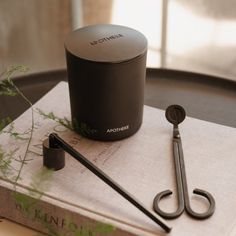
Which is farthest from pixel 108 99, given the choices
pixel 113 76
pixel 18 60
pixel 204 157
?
pixel 18 60

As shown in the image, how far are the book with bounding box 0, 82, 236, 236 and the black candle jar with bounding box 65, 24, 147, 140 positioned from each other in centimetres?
2

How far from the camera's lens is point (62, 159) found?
2.06 ft

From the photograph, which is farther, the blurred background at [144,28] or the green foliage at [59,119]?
the blurred background at [144,28]

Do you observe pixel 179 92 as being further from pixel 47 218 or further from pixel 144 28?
pixel 144 28

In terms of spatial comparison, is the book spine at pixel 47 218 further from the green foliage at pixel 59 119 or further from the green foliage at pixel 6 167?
the green foliage at pixel 59 119

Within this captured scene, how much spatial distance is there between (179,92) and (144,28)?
91cm

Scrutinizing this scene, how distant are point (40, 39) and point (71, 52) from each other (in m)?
1.06

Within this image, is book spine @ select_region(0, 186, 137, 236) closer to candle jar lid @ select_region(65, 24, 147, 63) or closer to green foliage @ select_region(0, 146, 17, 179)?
green foliage @ select_region(0, 146, 17, 179)

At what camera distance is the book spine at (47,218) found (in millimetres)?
557

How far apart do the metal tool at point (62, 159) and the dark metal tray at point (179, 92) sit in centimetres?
20

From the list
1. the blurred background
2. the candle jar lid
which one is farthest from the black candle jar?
the blurred background

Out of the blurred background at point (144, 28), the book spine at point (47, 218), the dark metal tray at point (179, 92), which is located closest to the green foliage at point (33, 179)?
the book spine at point (47, 218)

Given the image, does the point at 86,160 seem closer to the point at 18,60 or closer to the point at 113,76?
the point at 113,76

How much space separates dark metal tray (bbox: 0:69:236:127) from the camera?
0.81 meters
